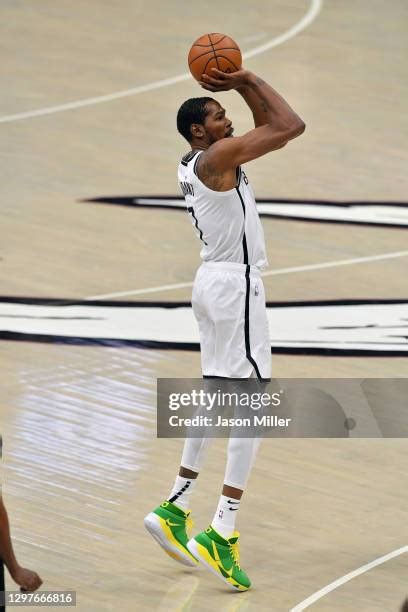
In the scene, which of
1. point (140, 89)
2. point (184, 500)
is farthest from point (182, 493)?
point (140, 89)

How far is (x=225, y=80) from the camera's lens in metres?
6.49

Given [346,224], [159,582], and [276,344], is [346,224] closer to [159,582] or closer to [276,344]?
[276,344]

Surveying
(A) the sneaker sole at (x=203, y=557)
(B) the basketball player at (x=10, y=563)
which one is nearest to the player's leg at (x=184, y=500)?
(A) the sneaker sole at (x=203, y=557)

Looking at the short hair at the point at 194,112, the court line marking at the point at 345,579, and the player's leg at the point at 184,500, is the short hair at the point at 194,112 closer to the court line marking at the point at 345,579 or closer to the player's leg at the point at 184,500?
the player's leg at the point at 184,500

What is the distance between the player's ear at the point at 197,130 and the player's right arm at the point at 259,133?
20 cm

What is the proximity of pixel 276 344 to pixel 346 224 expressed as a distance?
2380 mm

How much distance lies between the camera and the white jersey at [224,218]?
648 cm

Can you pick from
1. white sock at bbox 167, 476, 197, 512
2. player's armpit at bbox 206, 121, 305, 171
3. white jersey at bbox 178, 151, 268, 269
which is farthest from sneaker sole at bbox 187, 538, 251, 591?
player's armpit at bbox 206, 121, 305, 171

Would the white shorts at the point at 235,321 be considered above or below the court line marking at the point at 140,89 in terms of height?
below

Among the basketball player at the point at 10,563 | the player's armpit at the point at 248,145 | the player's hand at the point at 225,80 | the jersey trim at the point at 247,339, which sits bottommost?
the basketball player at the point at 10,563

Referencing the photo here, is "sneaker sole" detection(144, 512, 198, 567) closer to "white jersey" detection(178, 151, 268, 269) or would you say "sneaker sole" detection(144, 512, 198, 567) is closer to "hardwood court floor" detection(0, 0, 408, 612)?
"hardwood court floor" detection(0, 0, 408, 612)

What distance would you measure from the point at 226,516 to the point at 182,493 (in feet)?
0.91

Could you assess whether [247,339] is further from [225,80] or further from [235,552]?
[225,80]

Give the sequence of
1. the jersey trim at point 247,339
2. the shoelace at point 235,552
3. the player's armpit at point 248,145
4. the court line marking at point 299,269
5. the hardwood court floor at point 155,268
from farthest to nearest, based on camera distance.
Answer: the court line marking at point 299,269 → the hardwood court floor at point 155,268 → the jersey trim at point 247,339 → the shoelace at point 235,552 → the player's armpit at point 248,145
